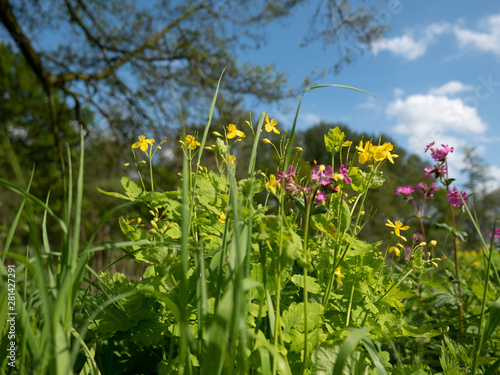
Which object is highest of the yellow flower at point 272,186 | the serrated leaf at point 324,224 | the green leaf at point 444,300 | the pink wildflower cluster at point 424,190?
the pink wildflower cluster at point 424,190

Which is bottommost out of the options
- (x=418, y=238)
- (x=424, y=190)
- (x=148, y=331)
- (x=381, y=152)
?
(x=148, y=331)

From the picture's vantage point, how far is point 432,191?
1.93 m

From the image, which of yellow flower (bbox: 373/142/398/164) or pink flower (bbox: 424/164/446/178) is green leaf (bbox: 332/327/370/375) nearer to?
yellow flower (bbox: 373/142/398/164)

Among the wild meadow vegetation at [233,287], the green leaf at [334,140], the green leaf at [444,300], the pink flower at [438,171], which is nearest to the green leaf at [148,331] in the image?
the wild meadow vegetation at [233,287]

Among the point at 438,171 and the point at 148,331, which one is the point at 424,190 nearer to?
the point at 438,171

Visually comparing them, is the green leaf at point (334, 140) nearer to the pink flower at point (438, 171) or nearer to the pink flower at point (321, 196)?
the pink flower at point (321, 196)

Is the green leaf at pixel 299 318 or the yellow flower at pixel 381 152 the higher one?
the yellow flower at pixel 381 152

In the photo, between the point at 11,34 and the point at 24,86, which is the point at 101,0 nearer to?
the point at 11,34

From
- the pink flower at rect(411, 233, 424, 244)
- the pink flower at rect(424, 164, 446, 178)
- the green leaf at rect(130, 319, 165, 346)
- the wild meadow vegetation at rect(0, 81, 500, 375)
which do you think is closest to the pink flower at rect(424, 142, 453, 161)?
the pink flower at rect(424, 164, 446, 178)

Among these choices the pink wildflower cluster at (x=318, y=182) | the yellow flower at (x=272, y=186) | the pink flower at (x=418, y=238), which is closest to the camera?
the yellow flower at (x=272, y=186)

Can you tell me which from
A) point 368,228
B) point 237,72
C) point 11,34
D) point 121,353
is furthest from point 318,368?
point 368,228

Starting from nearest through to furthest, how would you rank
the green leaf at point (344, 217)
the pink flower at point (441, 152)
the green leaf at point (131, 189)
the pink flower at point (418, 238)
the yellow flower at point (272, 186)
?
the yellow flower at point (272, 186), the green leaf at point (344, 217), the green leaf at point (131, 189), the pink flower at point (418, 238), the pink flower at point (441, 152)

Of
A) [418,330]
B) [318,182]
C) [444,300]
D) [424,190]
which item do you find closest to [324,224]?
[318,182]

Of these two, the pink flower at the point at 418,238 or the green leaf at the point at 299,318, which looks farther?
the pink flower at the point at 418,238
